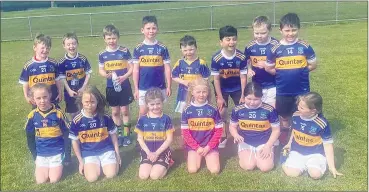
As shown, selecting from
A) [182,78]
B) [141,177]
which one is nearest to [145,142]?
[141,177]

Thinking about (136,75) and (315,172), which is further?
(136,75)

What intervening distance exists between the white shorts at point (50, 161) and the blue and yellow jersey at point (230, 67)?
2588 millimetres

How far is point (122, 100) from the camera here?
689 centimetres

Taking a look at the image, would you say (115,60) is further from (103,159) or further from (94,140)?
(103,159)

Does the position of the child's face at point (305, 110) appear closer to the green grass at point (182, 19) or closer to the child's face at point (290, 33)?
the child's face at point (290, 33)

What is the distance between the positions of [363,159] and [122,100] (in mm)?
3767

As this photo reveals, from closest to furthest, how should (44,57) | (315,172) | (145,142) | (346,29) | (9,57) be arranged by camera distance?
(315,172) < (145,142) < (44,57) < (9,57) < (346,29)

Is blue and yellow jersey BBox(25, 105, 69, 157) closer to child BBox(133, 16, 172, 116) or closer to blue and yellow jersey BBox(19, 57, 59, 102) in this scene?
blue and yellow jersey BBox(19, 57, 59, 102)

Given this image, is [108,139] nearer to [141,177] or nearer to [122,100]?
[141,177]

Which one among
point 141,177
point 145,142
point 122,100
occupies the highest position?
point 122,100

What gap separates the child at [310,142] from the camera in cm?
528

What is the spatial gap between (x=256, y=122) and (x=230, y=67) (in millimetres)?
1059

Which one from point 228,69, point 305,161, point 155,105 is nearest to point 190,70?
point 228,69

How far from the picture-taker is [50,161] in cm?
576
